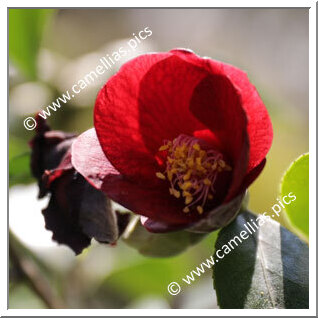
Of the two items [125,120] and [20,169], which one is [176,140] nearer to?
[125,120]

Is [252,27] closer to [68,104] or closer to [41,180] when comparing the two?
[68,104]

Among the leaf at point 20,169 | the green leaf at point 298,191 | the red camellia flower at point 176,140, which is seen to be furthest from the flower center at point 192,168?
the leaf at point 20,169

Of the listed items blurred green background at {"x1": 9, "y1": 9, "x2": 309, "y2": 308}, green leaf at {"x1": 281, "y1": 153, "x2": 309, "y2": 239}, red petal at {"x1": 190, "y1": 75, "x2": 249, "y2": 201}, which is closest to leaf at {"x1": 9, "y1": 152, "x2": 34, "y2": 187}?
blurred green background at {"x1": 9, "y1": 9, "x2": 309, "y2": 308}

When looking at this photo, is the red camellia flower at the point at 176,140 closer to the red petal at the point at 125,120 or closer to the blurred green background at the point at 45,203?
the red petal at the point at 125,120

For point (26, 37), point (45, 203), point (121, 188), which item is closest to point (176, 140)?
point (121, 188)

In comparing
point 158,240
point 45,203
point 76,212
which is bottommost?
point 45,203

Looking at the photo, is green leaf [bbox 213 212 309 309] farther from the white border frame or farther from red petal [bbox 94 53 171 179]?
red petal [bbox 94 53 171 179]
